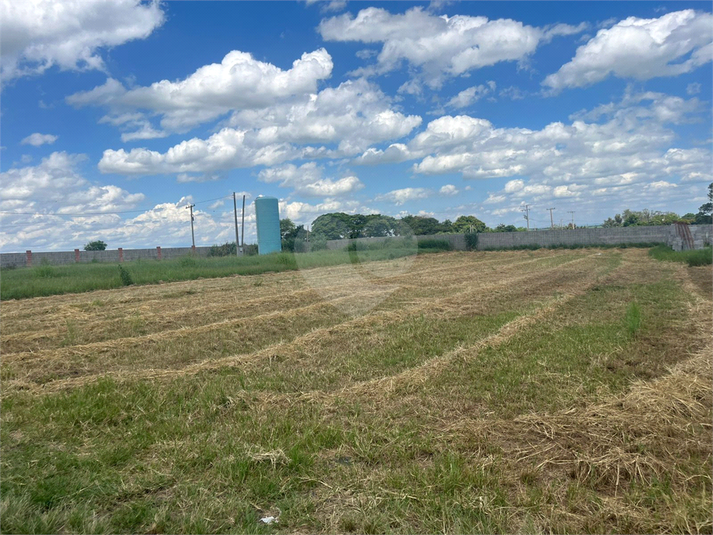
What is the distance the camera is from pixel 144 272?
2442cm

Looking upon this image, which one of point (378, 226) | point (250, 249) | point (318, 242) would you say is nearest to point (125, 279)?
point (318, 242)

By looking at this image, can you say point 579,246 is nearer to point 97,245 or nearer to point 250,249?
point 250,249

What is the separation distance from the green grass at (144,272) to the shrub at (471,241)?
2473cm

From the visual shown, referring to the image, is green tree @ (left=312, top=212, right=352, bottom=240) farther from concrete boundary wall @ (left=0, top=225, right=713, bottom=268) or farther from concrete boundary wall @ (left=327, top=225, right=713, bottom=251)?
concrete boundary wall @ (left=327, top=225, right=713, bottom=251)

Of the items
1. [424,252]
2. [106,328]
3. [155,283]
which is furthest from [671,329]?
[424,252]

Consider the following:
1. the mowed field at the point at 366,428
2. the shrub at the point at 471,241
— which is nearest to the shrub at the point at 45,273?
the mowed field at the point at 366,428

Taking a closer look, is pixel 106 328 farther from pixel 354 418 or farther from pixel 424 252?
pixel 424 252

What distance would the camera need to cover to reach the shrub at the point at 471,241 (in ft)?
169

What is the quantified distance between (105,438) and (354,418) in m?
2.24

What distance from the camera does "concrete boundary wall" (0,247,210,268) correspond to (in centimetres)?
4922

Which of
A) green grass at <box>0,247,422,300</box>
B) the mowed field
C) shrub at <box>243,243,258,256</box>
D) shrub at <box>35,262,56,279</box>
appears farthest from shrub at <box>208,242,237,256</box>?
the mowed field

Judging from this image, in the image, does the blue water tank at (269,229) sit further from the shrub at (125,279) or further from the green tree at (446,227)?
the green tree at (446,227)

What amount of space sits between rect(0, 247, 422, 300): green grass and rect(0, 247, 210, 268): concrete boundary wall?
17.5 m

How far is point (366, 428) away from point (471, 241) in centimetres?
4852
